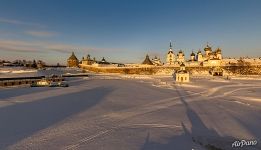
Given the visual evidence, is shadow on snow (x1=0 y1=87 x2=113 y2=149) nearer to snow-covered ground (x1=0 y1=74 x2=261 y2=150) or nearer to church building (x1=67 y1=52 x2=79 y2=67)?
snow-covered ground (x1=0 y1=74 x2=261 y2=150)

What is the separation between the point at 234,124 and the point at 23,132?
12.0 m

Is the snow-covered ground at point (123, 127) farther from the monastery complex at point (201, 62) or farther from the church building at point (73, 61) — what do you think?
the church building at point (73, 61)

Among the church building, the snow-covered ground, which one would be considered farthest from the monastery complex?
the snow-covered ground

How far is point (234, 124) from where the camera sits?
1481 centimetres

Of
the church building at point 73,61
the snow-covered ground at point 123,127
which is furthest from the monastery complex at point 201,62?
the snow-covered ground at point 123,127

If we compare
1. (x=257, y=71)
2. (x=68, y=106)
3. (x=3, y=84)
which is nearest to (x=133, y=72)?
(x=257, y=71)

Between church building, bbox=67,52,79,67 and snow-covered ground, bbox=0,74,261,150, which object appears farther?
church building, bbox=67,52,79,67

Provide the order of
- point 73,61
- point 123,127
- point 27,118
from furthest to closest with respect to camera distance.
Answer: point 73,61 < point 27,118 < point 123,127

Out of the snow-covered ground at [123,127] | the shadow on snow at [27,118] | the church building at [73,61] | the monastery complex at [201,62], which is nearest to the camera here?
the snow-covered ground at [123,127]

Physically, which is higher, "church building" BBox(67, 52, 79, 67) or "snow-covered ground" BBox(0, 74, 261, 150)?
"church building" BBox(67, 52, 79, 67)

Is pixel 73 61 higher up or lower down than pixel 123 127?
higher up

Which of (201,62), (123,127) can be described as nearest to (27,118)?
(123,127)

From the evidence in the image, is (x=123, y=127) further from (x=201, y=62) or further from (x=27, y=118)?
(x=201, y=62)

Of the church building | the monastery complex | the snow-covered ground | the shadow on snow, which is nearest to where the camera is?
the snow-covered ground
